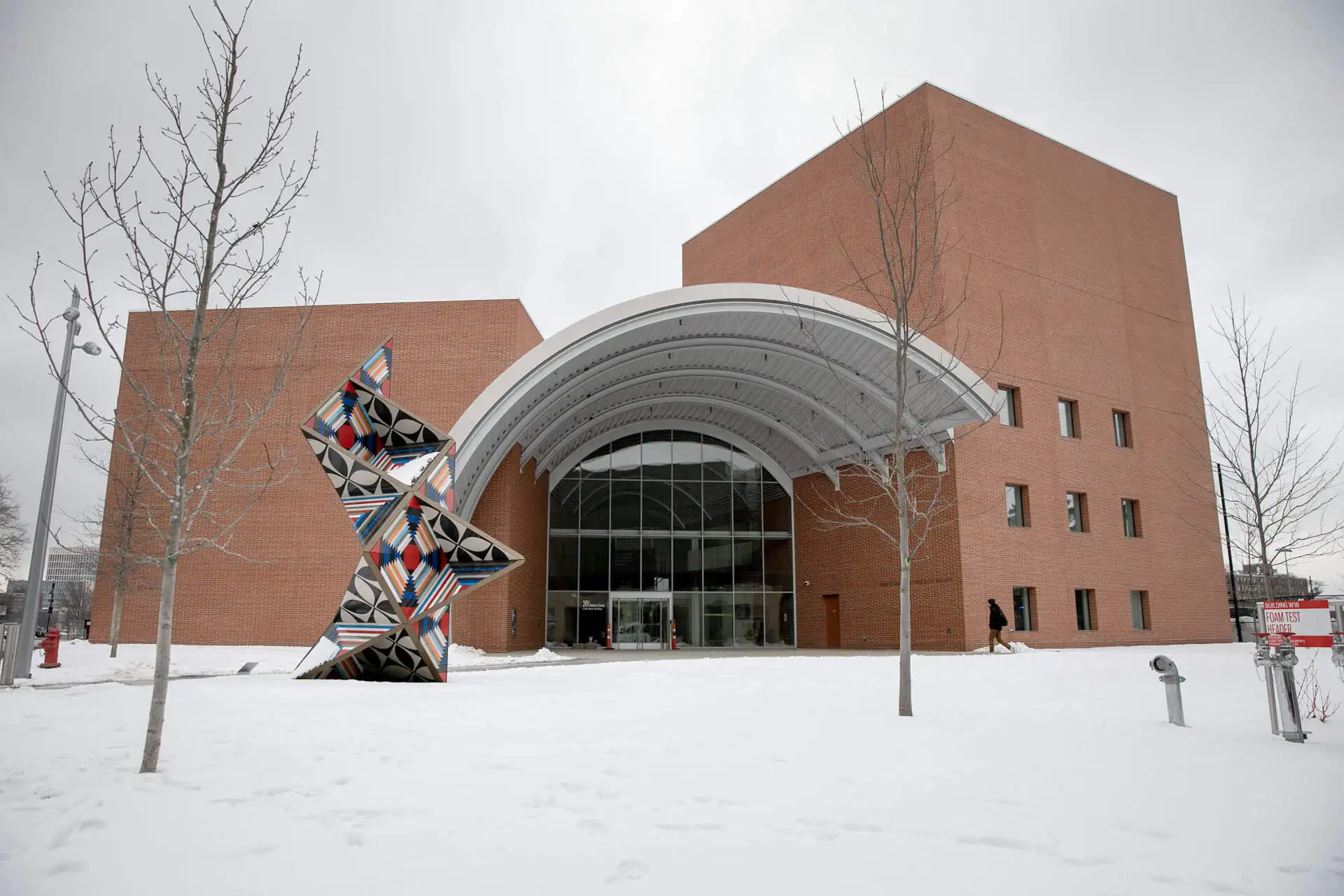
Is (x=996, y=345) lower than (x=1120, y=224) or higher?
lower

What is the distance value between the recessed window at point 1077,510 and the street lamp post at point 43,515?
25540mm

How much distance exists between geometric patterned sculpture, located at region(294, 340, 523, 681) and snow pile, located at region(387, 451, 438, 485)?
0.07ft

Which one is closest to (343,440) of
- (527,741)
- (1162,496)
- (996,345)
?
(527,741)

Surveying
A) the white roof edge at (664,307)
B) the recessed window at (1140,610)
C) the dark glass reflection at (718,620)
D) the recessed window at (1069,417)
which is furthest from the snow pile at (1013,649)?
the dark glass reflection at (718,620)

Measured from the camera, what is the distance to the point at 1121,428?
2792 cm

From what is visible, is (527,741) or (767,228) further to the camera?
(767,228)

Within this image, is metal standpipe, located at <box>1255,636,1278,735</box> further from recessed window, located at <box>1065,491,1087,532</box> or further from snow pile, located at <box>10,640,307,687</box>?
recessed window, located at <box>1065,491,1087,532</box>

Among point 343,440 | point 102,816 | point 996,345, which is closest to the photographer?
point 102,816

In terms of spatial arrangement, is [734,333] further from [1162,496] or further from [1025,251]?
[1162,496]

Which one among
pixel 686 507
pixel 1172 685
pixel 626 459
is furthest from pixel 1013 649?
pixel 626 459

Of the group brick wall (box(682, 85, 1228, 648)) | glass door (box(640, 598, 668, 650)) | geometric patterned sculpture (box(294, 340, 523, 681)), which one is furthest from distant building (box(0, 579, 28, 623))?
brick wall (box(682, 85, 1228, 648))

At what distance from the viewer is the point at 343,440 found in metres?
12.5

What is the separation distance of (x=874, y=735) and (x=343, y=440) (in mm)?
8936

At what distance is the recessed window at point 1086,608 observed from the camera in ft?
82.1
